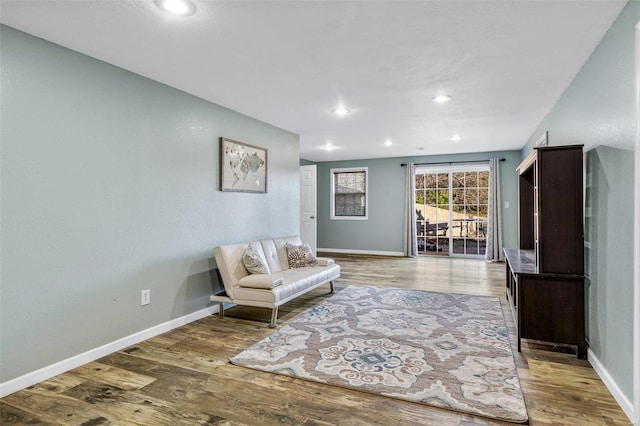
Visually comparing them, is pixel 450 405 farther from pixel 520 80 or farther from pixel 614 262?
pixel 520 80

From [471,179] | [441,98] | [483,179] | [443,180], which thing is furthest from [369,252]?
[441,98]

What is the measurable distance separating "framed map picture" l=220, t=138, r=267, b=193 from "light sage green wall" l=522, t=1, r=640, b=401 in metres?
3.42

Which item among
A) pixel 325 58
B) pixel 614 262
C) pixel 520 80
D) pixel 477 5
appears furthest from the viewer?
pixel 520 80

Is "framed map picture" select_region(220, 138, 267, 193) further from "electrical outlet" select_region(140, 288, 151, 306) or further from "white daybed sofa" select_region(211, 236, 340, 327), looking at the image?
"electrical outlet" select_region(140, 288, 151, 306)

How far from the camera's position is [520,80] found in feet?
10.5

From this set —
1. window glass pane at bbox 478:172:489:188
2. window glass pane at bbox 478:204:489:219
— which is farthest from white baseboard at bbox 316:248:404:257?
window glass pane at bbox 478:172:489:188

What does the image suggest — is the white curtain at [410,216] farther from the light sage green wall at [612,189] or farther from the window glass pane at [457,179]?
the light sage green wall at [612,189]

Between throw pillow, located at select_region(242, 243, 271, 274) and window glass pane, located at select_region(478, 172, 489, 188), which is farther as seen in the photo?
window glass pane, located at select_region(478, 172, 489, 188)

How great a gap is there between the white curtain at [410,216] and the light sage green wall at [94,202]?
16.7ft

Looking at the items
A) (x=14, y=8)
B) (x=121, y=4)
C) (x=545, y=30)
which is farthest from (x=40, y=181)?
(x=545, y=30)

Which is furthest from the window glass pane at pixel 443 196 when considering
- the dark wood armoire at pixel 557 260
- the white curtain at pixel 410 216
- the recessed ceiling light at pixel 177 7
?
the recessed ceiling light at pixel 177 7

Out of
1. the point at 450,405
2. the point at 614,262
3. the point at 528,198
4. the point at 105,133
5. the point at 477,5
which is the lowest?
the point at 450,405

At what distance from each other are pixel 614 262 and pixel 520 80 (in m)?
1.81

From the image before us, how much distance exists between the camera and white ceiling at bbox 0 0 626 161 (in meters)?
2.07
